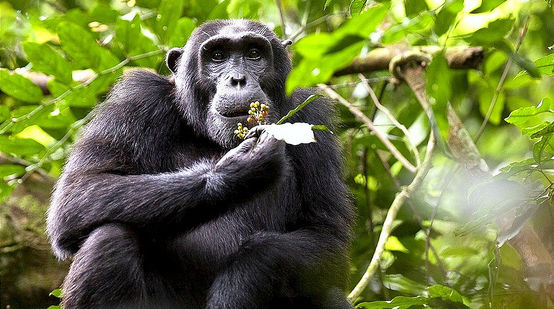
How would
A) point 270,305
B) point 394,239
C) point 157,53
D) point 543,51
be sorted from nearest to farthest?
point 270,305, point 157,53, point 394,239, point 543,51

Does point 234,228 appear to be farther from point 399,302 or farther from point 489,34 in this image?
point 489,34

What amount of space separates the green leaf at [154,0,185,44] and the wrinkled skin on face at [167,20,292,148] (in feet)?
3.12

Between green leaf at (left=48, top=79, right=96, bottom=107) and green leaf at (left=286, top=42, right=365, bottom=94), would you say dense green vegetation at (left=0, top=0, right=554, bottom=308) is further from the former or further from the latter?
green leaf at (left=286, top=42, right=365, bottom=94)

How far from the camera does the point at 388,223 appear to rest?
6.23 m

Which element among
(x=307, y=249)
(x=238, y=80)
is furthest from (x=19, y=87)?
(x=307, y=249)

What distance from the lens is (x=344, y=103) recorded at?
772 cm

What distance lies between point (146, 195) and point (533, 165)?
2383 mm

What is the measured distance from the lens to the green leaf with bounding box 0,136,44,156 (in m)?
6.21

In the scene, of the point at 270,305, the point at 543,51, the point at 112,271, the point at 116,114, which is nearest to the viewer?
the point at 112,271

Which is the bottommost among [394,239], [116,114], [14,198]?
[14,198]

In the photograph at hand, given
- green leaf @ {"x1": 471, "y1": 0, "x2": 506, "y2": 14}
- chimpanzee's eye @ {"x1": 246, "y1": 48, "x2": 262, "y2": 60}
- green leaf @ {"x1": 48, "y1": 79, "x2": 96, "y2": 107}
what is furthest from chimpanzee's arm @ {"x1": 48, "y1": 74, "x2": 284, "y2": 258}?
green leaf @ {"x1": 471, "y1": 0, "x2": 506, "y2": 14}

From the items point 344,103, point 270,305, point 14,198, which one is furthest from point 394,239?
point 14,198

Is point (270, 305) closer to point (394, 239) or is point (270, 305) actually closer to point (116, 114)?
point (116, 114)

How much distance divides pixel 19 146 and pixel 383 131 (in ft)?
12.1
